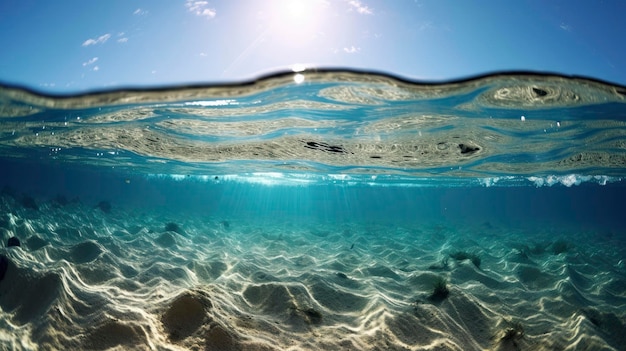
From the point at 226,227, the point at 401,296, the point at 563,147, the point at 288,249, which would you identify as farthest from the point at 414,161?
the point at 226,227

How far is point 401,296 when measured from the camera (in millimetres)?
8094

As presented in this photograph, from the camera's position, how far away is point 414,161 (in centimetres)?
1795

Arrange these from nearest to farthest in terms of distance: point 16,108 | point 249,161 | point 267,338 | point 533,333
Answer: point 267,338 → point 533,333 → point 16,108 → point 249,161

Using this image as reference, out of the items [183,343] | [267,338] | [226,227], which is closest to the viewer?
[183,343]

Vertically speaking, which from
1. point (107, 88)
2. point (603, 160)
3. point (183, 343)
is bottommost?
point (183, 343)

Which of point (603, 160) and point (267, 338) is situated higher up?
point (603, 160)

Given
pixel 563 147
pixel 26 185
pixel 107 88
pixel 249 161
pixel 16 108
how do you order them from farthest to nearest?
1. pixel 26 185
2. pixel 249 161
3. pixel 563 147
4. pixel 16 108
5. pixel 107 88

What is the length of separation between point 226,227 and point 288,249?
986cm

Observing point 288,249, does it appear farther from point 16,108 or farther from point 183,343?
point 16,108

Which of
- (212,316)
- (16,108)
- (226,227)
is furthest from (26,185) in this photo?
(212,316)

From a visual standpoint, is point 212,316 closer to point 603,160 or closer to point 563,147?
point 563,147

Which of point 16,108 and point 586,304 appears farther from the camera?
point 16,108

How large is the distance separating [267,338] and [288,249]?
29.4 feet

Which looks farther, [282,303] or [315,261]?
[315,261]
